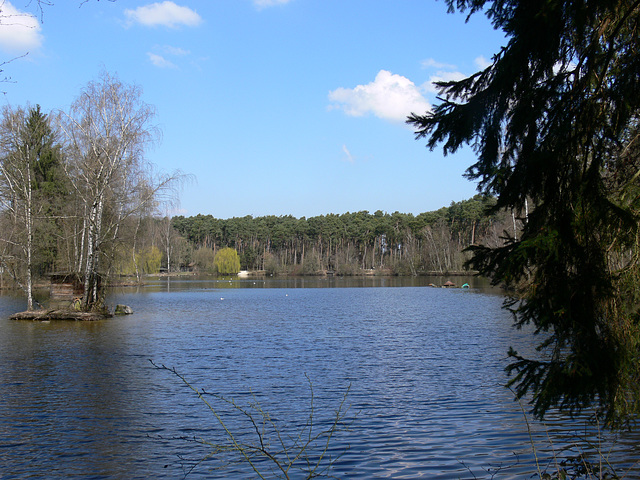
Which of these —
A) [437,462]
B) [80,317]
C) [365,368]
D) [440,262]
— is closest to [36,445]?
[437,462]

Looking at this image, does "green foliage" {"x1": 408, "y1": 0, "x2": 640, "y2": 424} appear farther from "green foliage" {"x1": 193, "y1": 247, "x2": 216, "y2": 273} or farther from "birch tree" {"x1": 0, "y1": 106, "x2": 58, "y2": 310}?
"green foliage" {"x1": 193, "y1": 247, "x2": 216, "y2": 273}

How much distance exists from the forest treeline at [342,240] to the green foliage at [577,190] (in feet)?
287

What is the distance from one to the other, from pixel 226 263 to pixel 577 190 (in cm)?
10929

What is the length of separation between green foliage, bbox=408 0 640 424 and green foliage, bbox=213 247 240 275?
10825 centimetres

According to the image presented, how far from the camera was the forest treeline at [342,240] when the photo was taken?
99.2 metres

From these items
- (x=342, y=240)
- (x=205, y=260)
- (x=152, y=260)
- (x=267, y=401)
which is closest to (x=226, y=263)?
(x=205, y=260)

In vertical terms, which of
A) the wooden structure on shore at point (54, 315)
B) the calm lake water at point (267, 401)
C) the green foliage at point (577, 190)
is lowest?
the calm lake water at point (267, 401)

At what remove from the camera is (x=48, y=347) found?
1677 centimetres

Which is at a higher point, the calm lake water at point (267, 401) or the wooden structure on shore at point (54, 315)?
the wooden structure on shore at point (54, 315)

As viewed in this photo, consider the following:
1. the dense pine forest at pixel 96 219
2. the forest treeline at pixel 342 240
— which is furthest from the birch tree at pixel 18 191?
the forest treeline at pixel 342 240

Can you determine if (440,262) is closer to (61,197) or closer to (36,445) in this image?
(61,197)

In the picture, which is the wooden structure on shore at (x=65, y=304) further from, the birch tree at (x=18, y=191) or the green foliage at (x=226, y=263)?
the green foliage at (x=226, y=263)

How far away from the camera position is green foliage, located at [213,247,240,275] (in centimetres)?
11112

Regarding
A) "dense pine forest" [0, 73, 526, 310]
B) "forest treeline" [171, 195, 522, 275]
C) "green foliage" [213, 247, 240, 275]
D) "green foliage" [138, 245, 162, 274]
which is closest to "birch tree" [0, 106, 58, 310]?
"dense pine forest" [0, 73, 526, 310]
